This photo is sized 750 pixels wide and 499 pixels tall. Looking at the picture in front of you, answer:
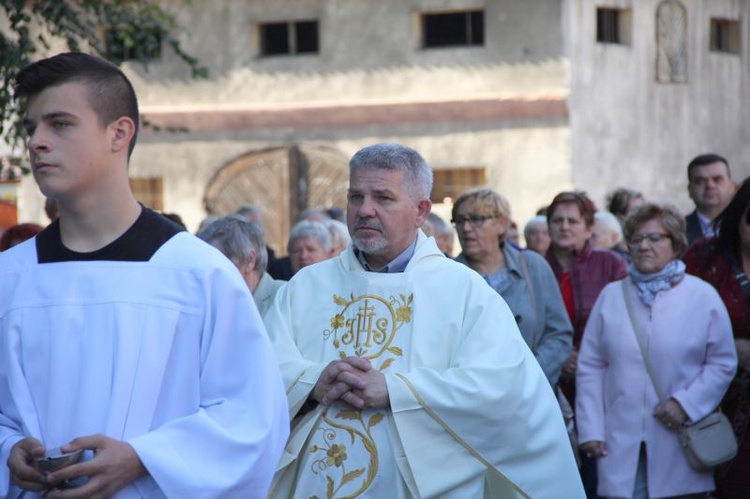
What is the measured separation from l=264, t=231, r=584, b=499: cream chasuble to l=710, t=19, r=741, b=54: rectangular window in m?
20.9

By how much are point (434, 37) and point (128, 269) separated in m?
20.0

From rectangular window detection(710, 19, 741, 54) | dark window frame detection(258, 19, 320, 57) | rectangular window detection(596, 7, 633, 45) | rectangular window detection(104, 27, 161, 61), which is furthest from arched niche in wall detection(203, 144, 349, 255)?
rectangular window detection(104, 27, 161, 61)

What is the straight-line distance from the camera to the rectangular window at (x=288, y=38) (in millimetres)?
23766

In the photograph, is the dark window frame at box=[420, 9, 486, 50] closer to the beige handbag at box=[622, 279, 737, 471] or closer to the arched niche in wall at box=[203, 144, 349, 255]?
the arched niche in wall at box=[203, 144, 349, 255]

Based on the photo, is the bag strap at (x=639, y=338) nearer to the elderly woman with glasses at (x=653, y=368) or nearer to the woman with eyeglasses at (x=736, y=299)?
the elderly woman with glasses at (x=653, y=368)

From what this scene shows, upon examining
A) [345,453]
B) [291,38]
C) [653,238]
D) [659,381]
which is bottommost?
[659,381]

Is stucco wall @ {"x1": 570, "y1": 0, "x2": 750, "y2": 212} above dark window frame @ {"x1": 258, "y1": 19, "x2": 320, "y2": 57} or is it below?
below

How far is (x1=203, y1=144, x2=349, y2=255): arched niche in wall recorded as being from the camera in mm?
23625

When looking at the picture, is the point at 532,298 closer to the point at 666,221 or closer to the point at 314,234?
the point at 666,221

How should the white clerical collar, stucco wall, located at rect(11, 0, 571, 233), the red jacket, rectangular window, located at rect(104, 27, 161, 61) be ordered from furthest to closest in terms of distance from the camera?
stucco wall, located at rect(11, 0, 571, 233) → rectangular window, located at rect(104, 27, 161, 61) → the red jacket → the white clerical collar

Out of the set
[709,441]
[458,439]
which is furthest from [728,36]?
[458,439]

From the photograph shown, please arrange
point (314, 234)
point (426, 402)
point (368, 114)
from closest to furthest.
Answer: point (426, 402)
point (314, 234)
point (368, 114)

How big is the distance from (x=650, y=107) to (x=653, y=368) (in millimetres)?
16810

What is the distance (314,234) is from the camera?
9.21 m
